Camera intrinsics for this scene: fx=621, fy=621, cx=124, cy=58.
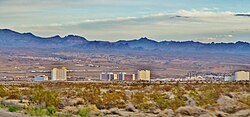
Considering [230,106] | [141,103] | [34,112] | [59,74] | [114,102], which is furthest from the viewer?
[59,74]

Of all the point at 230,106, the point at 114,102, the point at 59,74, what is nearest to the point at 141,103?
the point at 114,102

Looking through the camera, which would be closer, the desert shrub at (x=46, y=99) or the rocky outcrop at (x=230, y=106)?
the rocky outcrop at (x=230, y=106)

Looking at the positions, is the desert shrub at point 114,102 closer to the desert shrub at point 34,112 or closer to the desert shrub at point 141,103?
the desert shrub at point 141,103

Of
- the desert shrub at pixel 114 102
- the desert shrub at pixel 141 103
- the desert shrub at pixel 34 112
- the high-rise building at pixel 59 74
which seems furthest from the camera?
the high-rise building at pixel 59 74

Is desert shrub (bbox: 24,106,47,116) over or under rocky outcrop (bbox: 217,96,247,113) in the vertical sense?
under

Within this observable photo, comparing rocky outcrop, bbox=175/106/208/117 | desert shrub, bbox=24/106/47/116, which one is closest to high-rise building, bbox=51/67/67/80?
desert shrub, bbox=24/106/47/116

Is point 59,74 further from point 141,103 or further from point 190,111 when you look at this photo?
point 190,111

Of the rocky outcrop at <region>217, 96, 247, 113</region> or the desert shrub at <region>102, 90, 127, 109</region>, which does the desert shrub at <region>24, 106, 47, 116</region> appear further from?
the rocky outcrop at <region>217, 96, 247, 113</region>

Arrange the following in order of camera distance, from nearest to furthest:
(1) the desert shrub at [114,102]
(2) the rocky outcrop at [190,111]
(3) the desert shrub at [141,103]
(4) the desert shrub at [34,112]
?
(4) the desert shrub at [34,112] < (2) the rocky outcrop at [190,111] < (3) the desert shrub at [141,103] < (1) the desert shrub at [114,102]

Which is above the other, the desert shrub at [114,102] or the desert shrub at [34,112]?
the desert shrub at [34,112]

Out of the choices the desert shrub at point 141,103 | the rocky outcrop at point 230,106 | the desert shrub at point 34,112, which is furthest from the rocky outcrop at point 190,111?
the desert shrub at point 34,112

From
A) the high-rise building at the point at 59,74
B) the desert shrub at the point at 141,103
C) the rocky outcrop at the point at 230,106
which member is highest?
the rocky outcrop at the point at 230,106

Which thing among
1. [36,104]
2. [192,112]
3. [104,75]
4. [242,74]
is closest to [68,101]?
[36,104]

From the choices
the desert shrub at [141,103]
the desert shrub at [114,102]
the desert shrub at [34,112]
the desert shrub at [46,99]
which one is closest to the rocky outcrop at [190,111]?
the desert shrub at [141,103]
